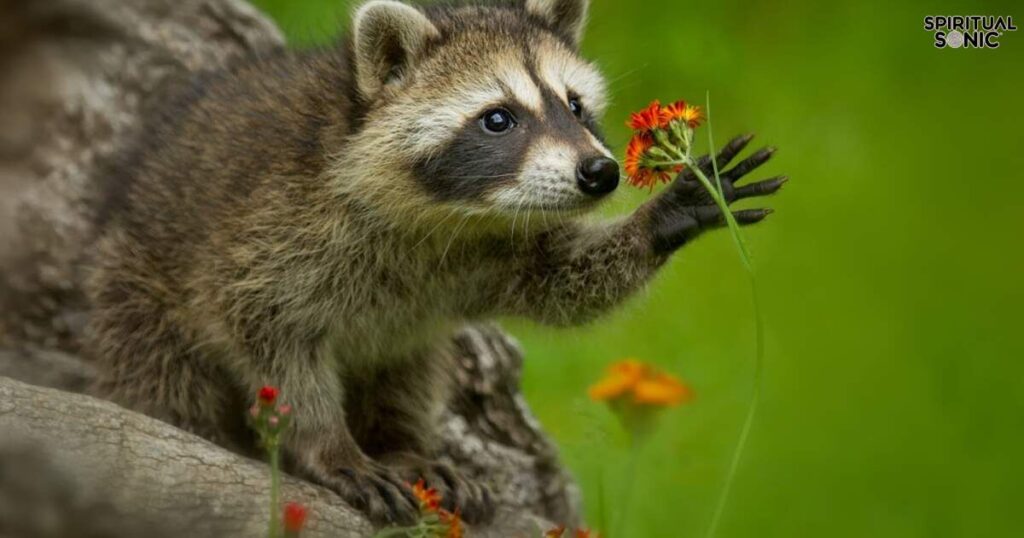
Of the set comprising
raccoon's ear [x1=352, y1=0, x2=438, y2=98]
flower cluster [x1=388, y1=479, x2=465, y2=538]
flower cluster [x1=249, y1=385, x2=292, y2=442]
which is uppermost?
raccoon's ear [x1=352, y1=0, x2=438, y2=98]

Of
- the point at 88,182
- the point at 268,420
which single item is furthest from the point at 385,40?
the point at 88,182

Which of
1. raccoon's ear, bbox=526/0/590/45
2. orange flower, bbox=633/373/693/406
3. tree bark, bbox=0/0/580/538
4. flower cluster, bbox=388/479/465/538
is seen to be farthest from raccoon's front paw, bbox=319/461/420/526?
raccoon's ear, bbox=526/0/590/45

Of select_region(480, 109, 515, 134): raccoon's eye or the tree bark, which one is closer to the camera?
select_region(480, 109, 515, 134): raccoon's eye

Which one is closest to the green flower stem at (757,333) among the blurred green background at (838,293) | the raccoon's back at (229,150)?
the raccoon's back at (229,150)

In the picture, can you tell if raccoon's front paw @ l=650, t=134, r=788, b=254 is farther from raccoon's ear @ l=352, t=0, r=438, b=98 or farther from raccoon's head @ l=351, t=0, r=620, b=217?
raccoon's ear @ l=352, t=0, r=438, b=98

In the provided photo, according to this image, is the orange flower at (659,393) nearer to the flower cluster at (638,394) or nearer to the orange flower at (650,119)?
the flower cluster at (638,394)

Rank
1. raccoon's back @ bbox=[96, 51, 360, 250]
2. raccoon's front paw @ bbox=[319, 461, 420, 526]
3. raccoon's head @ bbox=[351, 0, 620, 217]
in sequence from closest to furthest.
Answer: raccoon's head @ bbox=[351, 0, 620, 217] → raccoon's front paw @ bbox=[319, 461, 420, 526] → raccoon's back @ bbox=[96, 51, 360, 250]

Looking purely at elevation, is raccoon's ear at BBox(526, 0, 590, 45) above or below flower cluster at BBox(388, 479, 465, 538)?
above

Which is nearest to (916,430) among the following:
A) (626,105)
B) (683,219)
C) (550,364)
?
(550,364)
